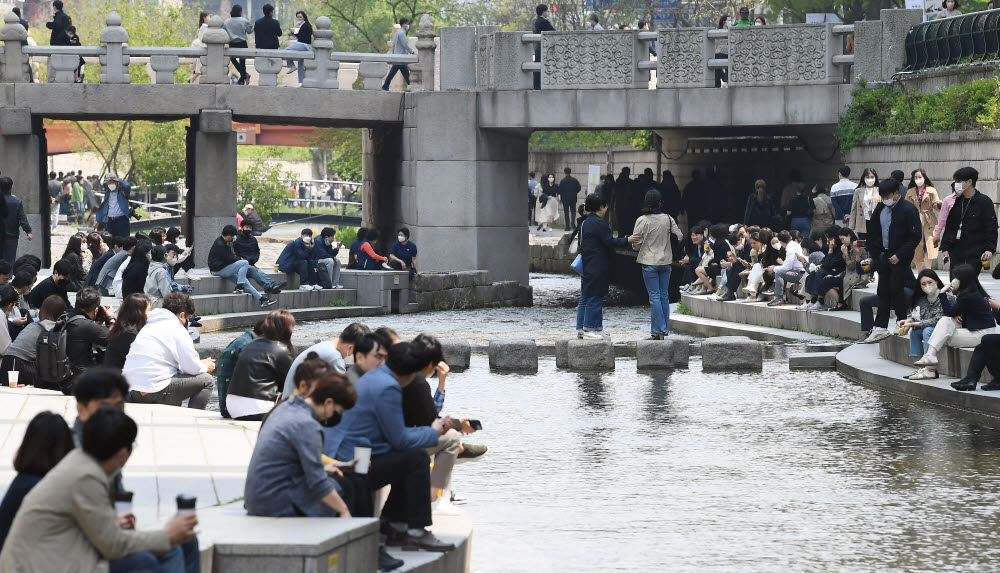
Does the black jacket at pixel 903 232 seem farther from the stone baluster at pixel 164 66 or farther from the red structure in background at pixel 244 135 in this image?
the red structure in background at pixel 244 135

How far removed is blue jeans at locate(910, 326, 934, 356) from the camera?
14.2 metres

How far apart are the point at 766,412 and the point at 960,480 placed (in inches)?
131

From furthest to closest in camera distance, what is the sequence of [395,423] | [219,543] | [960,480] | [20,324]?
[20,324] < [960,480] < [395,423] < [219,543]

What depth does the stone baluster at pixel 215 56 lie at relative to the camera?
1110 inches

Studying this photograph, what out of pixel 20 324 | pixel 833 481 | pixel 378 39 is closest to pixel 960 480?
pixel 833 481

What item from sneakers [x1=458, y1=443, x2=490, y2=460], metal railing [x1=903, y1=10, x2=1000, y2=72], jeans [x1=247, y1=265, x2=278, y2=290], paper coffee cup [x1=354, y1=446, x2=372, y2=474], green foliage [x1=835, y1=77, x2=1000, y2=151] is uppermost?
metal railing [x1=903, y1=10, x2=1000, y2=72]

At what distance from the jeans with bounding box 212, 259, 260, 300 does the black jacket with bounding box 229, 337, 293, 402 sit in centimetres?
1291

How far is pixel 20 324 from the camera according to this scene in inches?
534

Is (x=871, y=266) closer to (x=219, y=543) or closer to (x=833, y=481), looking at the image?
(x=833, y=481)

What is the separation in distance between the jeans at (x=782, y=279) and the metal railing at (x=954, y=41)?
526 cm

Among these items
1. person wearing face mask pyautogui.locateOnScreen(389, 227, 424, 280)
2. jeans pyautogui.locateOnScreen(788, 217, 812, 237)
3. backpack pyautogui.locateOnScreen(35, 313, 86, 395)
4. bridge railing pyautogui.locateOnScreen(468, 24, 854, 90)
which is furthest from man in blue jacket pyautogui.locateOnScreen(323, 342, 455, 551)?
bridge railing pyautogui.locateOnScreen(468, 24, 854, 90)

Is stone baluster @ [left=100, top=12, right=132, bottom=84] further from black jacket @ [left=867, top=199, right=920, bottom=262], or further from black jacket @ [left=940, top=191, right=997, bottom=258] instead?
black jacket @ [left=940, top=191, right=997, bottom=258]

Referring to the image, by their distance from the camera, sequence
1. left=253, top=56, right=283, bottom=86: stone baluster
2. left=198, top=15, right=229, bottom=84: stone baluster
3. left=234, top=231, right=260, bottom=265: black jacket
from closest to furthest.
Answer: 1. left=234, top=231, right=260, bottom=265: black jacket
2. left=198, top=15, right=229, bottom=84: stone baluster
3. left=253, top=56, right=283, bottom=86: stone baluster

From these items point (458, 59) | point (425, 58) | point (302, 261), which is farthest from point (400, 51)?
point (302, 261)
